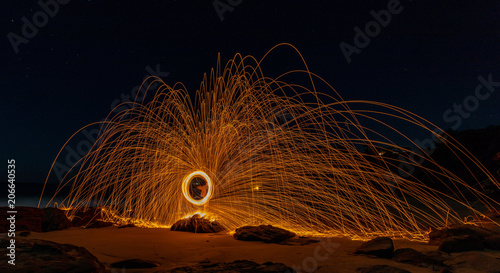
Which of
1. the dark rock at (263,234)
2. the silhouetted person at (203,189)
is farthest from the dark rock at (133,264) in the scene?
the silhouetted person at (203,189)

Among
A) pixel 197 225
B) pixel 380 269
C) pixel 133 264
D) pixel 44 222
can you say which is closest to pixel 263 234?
pixel 197 225

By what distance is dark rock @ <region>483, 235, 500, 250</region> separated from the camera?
20.7 ft

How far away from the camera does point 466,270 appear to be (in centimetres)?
500

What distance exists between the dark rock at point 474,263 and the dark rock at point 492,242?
1014 mm

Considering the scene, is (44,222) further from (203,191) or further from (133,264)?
(133,264)

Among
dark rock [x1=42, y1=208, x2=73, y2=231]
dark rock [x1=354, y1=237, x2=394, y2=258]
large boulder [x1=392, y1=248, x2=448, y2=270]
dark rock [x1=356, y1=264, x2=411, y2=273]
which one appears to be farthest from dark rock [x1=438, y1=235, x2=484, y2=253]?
dark rock [x1=42, y1=208, x2=73, y2=231]

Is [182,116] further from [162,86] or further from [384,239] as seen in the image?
[384,239]

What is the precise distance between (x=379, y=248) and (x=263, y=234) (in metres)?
2.43

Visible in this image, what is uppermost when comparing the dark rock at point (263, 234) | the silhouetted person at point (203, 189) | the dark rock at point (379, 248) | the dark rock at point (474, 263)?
the silhouetted person at point (203, 189)

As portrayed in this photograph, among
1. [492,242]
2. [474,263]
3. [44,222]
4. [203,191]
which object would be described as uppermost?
[203,191]

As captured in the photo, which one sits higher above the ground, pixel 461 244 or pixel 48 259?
pixel 48 259

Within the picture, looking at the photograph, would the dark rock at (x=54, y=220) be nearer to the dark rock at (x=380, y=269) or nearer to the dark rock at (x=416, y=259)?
the dark rock at (x=380, y=269)

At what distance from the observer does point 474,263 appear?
17.2ft

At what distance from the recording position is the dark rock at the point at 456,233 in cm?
664
